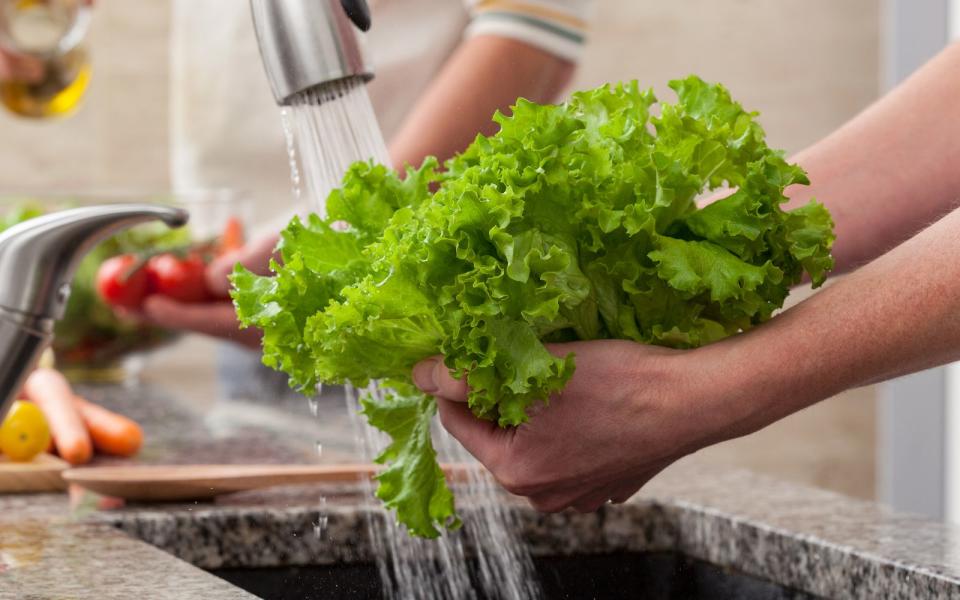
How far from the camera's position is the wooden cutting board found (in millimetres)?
1443

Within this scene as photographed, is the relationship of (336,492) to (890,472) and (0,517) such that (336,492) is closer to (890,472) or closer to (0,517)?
(0,517)

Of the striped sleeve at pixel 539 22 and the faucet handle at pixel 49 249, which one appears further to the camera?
the striped sleeve at pixel 539 22

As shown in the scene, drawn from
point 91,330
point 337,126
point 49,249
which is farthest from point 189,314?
point 337,126

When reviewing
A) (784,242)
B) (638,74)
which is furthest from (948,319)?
(638,74)

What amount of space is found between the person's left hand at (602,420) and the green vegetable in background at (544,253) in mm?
21

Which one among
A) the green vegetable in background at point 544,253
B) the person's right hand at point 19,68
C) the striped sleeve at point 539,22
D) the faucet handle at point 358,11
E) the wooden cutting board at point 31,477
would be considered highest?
the person's right hand at point 19,68

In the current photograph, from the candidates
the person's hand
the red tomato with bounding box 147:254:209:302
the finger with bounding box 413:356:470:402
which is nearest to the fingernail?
the finger with bounding box 413:356:470:402

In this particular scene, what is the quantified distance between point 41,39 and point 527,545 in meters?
1.47

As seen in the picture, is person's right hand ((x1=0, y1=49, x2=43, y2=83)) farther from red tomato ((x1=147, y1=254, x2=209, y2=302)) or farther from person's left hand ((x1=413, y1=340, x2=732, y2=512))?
person's left hand ((x1=413, y1=340, x2=732, y2=512))

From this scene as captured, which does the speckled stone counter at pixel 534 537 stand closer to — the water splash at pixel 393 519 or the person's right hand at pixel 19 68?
the water splash at pixel 393 519

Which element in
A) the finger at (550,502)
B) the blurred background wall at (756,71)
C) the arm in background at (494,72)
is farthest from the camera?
the blurred background wall at (756,71)

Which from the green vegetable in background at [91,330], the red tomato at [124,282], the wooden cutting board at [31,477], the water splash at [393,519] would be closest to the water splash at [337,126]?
the water splash at [393,519]

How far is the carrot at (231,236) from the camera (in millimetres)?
2670

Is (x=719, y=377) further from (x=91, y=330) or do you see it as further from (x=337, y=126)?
(x=91, y=330)
